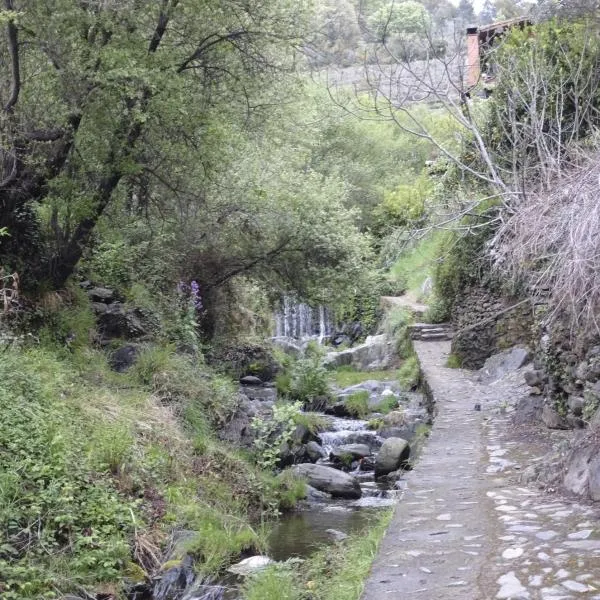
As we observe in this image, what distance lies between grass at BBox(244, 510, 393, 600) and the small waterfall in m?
→ 19.5

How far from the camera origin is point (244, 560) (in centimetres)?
682

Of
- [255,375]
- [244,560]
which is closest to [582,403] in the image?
[244,560]

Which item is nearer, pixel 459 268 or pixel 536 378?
pixel 536 378

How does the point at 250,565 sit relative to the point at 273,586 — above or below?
below

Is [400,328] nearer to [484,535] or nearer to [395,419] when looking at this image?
[395,419]

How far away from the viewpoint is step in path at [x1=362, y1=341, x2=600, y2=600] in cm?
418

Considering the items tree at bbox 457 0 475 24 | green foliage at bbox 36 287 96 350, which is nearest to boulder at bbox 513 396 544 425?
tree at bbox 457 0 475 24

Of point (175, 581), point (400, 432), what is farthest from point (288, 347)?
point (175, 581)

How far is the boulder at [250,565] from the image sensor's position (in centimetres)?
644

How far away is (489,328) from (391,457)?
4.68 m

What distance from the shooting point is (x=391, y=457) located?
10422 mm

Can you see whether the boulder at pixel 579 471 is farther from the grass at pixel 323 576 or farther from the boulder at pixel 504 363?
the boulder at pixel 504 363

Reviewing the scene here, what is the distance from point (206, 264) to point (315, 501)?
6358 mm

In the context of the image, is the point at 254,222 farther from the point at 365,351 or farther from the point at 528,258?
the point at 365,351
